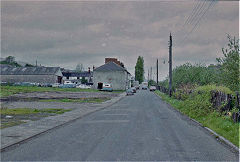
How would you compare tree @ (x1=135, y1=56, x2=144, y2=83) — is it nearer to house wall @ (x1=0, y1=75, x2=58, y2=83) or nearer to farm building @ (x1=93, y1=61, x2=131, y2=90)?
house wall @ (x1=0, y1=75, x2=58, y2=83)

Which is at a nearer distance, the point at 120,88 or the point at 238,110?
the point at 238,110

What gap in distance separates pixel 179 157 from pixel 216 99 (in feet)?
30.4

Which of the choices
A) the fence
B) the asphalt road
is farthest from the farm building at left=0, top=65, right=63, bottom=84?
the asphalt road

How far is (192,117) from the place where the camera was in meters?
15.8

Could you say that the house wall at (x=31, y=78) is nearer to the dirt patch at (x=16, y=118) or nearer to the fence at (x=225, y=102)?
the dirt patch at (x=16, y=118)

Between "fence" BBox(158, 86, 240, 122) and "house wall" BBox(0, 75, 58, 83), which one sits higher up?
"house wall" BBox(0, 75, 58, 83)

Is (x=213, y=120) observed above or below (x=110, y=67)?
below

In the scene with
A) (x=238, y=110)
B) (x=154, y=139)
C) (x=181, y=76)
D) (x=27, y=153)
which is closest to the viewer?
(x=27, y=153)

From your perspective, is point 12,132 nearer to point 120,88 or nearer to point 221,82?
point 221,82

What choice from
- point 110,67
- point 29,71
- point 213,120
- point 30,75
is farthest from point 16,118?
point 29,71

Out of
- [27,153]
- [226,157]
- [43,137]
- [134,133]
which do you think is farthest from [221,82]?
[27,153]

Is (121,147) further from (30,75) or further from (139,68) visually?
(139,68)

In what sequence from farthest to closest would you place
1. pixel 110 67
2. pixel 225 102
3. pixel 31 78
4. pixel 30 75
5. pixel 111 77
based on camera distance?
pixel 31 78, pixel 30 75, pixel 110 67, pixel 111 77, pixel 225 102

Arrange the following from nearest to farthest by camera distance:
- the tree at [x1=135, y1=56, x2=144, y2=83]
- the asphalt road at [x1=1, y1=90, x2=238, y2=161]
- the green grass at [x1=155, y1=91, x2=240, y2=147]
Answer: the asphalt road at [x1=1, y1=90, x2=238, y2=161], the green grass at [x1=155, y1=91, x2=240, y2=147], the tree at [x1=135, y1=56, x2=144, y2=83]
